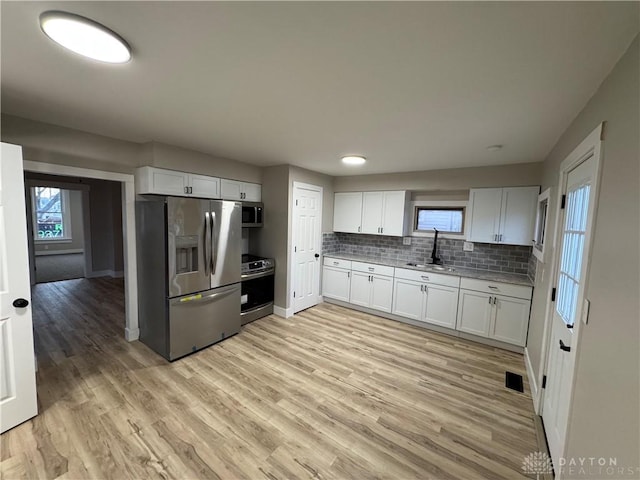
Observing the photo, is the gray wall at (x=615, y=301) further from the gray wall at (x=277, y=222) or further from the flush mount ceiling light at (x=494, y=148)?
the gray wall at (x=277, y=222)

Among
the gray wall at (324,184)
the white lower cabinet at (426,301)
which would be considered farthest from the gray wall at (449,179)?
the white lower cabinet at (426,301)

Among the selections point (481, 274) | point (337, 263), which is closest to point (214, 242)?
point (337, 263)

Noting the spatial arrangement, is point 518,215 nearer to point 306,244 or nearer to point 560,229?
point 560,229

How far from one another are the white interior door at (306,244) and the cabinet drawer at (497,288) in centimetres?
236

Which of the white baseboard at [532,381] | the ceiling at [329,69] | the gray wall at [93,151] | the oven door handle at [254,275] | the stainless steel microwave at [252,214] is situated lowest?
the white baseboard at [532,381]

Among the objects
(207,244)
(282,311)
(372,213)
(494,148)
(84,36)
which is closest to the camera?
(84,36)

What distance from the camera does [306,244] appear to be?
4488 mm

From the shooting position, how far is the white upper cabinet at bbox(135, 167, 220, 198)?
3.00 m

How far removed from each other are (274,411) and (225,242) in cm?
196

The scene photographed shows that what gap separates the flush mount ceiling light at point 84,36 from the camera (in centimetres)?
111

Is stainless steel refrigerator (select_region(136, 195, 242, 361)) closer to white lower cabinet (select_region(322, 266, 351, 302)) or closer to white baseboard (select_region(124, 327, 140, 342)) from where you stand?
white baseboard (select_region(124, 327, 140, 342))

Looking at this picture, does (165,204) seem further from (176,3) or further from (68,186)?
(68,186)

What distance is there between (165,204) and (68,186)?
5.30 metres

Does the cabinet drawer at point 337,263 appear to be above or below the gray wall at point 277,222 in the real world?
below
